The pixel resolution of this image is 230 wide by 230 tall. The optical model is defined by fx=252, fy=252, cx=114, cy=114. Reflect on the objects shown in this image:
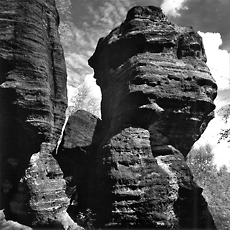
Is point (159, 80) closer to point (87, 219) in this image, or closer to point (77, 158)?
point (77, 158)

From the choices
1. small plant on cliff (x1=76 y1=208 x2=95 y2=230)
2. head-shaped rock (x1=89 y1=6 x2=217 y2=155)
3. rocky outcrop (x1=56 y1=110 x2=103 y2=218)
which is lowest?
small plant on cliff (x1=76 y1=208 x2=95 y2=230)

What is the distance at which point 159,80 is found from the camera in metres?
14.2

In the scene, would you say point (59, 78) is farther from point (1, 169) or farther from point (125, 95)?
point (1, 169)

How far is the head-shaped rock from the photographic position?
550 inches

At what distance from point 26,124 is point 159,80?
7.56 metres

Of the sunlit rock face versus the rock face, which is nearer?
the sunlit rock face

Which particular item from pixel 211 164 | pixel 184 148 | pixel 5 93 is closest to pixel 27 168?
pixel 5 93

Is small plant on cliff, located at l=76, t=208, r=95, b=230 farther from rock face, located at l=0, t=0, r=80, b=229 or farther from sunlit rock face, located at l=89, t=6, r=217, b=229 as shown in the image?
rock face, located at l=0, t=0, r=80, b=229

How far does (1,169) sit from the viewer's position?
13.5 m

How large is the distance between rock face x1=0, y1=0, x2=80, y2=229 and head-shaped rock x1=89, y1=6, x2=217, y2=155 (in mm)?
4251

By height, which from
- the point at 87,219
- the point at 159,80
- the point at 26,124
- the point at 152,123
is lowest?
the point at 87,219

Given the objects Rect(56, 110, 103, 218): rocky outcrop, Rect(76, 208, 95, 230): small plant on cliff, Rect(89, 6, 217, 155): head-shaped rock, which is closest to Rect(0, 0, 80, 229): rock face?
Rect(76, 208, 95, 230): small plant on cliff

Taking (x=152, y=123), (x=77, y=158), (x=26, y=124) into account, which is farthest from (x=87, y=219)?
(x=152, y=123)

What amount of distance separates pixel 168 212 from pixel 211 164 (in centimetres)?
4263
